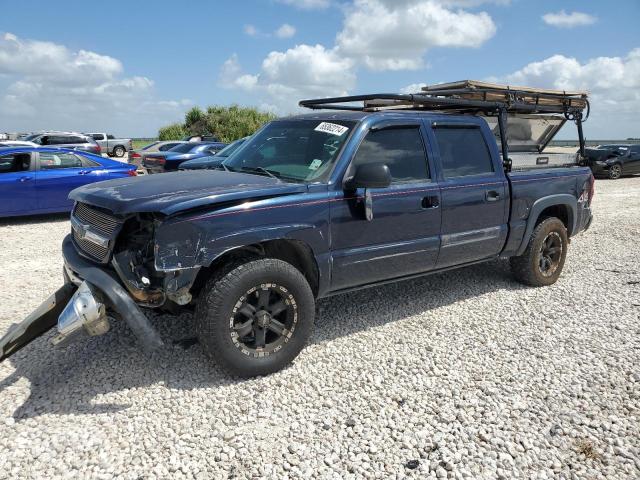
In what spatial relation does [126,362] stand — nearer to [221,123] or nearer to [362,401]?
[362,401]

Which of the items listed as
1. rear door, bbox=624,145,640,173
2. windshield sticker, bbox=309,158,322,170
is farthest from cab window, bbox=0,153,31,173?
rear door, bbox=624,145,640,173

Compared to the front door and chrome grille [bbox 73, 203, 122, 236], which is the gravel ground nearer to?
the front door

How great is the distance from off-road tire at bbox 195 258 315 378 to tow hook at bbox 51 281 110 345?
1.91 feet

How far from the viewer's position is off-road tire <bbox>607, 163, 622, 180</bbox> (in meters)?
18.8

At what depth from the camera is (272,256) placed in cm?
368

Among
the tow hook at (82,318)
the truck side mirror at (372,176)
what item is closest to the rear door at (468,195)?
the truck side mirror at (372,176)

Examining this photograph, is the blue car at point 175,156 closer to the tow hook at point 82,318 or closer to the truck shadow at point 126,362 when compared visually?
the truck shadow at point 126,362

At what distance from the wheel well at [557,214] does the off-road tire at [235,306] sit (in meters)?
3.30

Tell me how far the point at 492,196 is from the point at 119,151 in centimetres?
3403

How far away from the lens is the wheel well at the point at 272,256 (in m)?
3.39

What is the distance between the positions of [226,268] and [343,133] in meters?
1.45

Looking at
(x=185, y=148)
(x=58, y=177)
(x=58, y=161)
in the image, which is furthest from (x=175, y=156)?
(x=58, y=177)

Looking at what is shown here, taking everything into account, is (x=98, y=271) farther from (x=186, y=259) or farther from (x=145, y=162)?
(x=145, y=162)

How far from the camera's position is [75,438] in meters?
2.79
